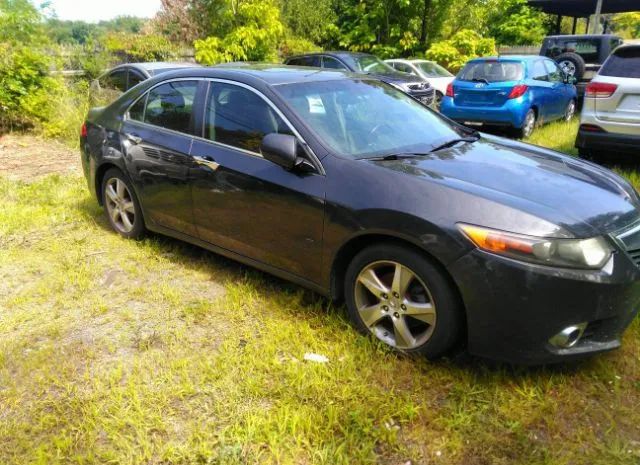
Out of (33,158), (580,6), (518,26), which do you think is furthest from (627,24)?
(33,158)

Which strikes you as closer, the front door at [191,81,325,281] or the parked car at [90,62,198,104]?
the front door at [191,81,325,281]

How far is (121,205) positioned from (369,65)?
8.74 meters

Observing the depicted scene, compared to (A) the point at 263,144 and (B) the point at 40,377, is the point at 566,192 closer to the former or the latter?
(A) the point at 263,144

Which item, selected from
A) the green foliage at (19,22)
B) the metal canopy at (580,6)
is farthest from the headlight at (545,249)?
the metal canopy at (580,6)

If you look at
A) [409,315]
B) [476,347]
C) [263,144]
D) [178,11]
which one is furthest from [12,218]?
[178,11]

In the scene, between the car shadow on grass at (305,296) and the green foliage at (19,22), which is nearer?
the car shadow on grass at (305,296)

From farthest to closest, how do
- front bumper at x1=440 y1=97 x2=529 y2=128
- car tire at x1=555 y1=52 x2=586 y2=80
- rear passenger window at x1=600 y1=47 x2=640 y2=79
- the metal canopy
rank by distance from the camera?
the metal canopy < car tire at x1=555 y1=52 x2=586 y2=80 < front bumper at x1=440 y1=97 x2=529 y2=128 < rear passenger window at x1=600 y1=47 x2=640 y2=79

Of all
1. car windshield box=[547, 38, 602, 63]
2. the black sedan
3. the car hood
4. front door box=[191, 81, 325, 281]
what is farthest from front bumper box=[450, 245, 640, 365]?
car windshield box=[547, 38, 602, 63]

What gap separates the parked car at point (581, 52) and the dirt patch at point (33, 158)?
10.6 meters

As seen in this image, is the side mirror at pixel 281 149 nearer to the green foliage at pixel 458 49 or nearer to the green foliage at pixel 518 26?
the green foliage at pixel 458 49

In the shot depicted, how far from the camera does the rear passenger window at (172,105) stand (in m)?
4.02

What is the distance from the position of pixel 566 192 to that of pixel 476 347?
0.98 meters

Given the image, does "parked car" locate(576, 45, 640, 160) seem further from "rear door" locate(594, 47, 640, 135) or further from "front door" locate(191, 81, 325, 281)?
"front door" locate(191, 81, 325, 281)

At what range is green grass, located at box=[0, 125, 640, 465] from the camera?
2.37m
